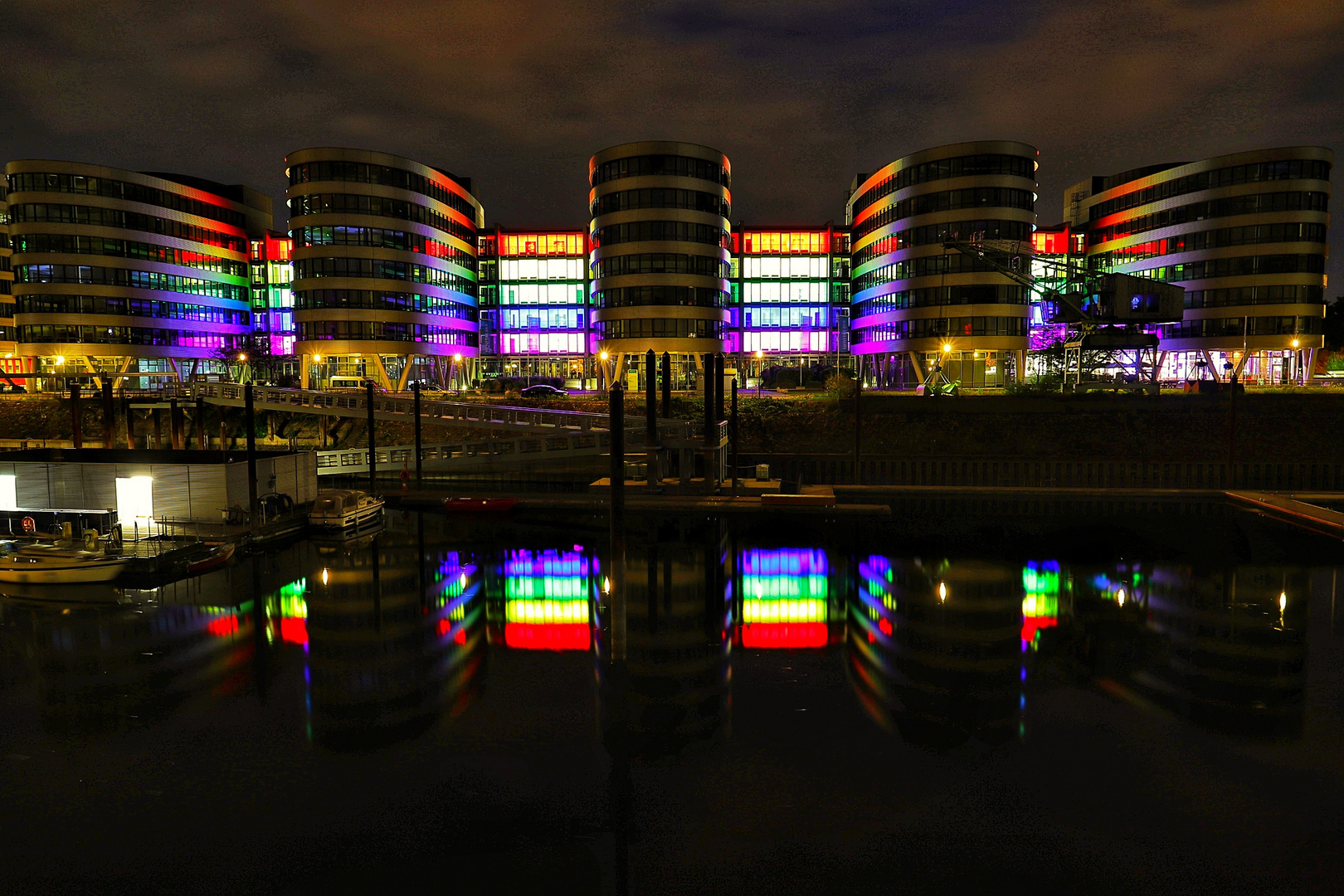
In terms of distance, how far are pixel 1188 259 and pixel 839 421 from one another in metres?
42.1

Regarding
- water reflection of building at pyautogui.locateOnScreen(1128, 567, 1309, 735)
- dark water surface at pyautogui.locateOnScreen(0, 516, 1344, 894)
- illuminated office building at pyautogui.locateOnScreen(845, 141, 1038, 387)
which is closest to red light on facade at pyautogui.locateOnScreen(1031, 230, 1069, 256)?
illuminated office building at pyautogui.locateOnScreen(845, 141, 1038, 387)

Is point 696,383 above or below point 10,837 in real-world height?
above

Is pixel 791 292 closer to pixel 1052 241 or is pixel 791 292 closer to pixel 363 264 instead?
pixel 1052 241

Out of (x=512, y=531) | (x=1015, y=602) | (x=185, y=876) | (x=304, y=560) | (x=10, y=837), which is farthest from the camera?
(x=512, y=531)

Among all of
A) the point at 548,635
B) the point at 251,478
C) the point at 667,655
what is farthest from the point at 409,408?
the point at 667,655

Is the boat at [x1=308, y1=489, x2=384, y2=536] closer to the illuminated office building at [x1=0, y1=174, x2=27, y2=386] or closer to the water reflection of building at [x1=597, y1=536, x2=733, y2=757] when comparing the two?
the water reflection of building at [x1=597, y1=536, x2=733, y2=757]

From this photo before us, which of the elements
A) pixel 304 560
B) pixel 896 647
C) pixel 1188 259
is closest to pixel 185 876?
pixel 896 647

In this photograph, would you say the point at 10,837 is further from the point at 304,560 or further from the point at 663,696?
the point at 304,560

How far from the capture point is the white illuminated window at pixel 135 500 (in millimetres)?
30500

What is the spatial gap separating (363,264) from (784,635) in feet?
207

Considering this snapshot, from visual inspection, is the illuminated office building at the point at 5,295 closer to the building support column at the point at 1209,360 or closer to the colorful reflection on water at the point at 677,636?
the colorful reflection on water at the point at 677,636

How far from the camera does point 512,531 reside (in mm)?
34844

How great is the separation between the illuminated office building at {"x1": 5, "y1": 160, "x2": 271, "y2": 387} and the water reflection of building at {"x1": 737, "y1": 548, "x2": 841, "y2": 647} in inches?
2682

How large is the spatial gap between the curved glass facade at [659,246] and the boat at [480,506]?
110 ft
